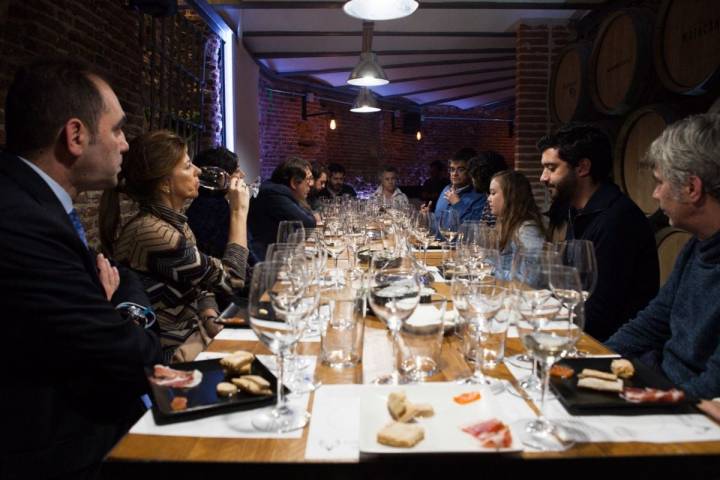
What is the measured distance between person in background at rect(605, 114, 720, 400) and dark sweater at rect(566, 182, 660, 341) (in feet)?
1.80

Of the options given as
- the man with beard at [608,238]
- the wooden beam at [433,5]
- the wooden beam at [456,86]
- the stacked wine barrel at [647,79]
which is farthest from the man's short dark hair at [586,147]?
the wooden beam at [456,86]

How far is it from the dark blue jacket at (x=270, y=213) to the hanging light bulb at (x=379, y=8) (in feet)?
5.05

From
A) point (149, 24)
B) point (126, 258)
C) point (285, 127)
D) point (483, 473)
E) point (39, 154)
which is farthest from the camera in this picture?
point (285, 127)

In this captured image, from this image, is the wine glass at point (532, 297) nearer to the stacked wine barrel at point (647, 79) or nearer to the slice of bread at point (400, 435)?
the slice of bread at point (400, 435)

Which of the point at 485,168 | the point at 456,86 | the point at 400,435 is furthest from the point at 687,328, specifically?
the point at 456,86

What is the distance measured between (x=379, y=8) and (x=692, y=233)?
214 centimetres

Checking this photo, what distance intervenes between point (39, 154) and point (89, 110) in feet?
0.54

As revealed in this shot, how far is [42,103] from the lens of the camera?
54.4 inches

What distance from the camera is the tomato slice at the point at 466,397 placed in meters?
1.01

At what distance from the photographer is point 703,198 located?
1519 millimetres

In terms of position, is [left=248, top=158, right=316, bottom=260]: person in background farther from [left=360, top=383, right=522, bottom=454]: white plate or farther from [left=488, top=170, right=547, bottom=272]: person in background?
[left=360, top=383, right=522, bottom=454]: white plate

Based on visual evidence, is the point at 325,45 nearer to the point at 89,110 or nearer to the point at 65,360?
the point at 89,110

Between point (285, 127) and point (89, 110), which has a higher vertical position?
point (285, 127)

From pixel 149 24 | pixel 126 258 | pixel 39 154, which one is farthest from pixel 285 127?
pixel 39 154
